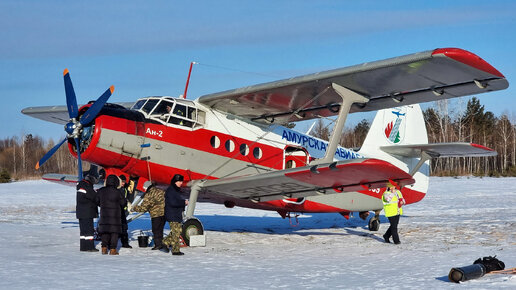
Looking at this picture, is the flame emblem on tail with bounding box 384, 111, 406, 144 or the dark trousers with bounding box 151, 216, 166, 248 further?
the flame emblem on tail with bounding box 384, 111, 406, 144

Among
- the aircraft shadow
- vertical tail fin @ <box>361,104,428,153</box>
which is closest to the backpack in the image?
the aircraft shadow

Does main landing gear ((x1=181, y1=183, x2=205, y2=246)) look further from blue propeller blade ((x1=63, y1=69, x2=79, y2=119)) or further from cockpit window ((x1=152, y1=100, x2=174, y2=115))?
blue propeller blade ((x1=63, y1=69, x2=79, y2=119))

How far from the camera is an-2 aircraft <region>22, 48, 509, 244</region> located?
34.6 ft

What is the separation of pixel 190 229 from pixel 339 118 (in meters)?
3.82

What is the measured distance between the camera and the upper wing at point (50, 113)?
52.6 ft

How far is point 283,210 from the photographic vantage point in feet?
47.0

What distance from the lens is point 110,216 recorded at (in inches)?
396

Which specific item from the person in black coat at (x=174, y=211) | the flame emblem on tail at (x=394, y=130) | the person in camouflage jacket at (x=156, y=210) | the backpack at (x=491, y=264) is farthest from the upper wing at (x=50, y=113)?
the backpack at (x=491, y=264)

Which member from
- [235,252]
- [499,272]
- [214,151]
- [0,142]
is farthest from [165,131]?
[0,142]

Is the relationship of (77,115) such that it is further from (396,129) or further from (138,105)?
(396,129)

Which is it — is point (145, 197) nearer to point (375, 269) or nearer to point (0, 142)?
point (375, 269)

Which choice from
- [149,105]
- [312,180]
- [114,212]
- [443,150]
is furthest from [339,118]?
[114,212]

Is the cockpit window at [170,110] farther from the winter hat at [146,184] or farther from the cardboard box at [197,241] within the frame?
the cardboard box at [197,241]

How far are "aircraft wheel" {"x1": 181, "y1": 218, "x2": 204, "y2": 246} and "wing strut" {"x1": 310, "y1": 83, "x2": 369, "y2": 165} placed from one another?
8.85ft
